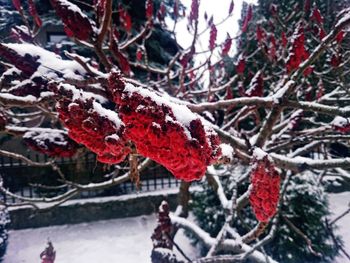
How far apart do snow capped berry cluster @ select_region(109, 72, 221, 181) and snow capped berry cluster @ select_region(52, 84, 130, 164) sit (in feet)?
0.17

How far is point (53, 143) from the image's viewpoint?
164 centimetres

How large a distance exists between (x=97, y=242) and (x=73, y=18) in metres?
5.21

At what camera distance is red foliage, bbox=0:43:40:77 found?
1105 mm

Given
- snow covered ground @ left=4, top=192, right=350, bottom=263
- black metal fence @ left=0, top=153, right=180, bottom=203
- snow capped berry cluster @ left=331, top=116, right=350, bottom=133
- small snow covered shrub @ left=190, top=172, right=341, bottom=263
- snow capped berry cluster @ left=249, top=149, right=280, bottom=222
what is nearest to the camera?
snow capped berry cluster @ left=249, top=149, right=280, bottom=222

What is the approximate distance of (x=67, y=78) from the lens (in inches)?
47.4

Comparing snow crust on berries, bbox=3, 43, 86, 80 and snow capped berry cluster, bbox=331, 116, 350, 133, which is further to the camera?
snow capped berry cluster, bbox=331, 116, 350, 133

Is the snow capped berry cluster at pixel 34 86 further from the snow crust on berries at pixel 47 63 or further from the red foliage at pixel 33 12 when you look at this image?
the red foliage at pixel 33 12

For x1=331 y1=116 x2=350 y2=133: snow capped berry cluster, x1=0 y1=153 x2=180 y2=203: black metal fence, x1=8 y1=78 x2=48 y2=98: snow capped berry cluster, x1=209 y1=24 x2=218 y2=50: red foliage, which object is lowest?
x1=0 y1=153 x2=180 y2=203: black metal fence

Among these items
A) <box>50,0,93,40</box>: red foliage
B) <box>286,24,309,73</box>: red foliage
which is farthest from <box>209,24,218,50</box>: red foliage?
<box>50,0,93,40</box>: red foliage

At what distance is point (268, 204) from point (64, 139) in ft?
3.66

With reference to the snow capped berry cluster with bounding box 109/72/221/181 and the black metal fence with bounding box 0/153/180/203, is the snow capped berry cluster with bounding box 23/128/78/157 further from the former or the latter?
the black metal fence with bounding box 0/153/180/203

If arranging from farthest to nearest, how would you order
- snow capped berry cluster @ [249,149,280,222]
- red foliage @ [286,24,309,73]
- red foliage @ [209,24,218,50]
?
1. red foliage @ [209,24,218,50]
2. red foliage @ [286,24,309,73]
3. snow capped berry cluster @ [249,149,280,222]

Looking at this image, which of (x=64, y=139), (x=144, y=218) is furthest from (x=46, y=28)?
(x=64, y=139)

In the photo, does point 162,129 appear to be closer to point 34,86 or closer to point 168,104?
point 168,104
